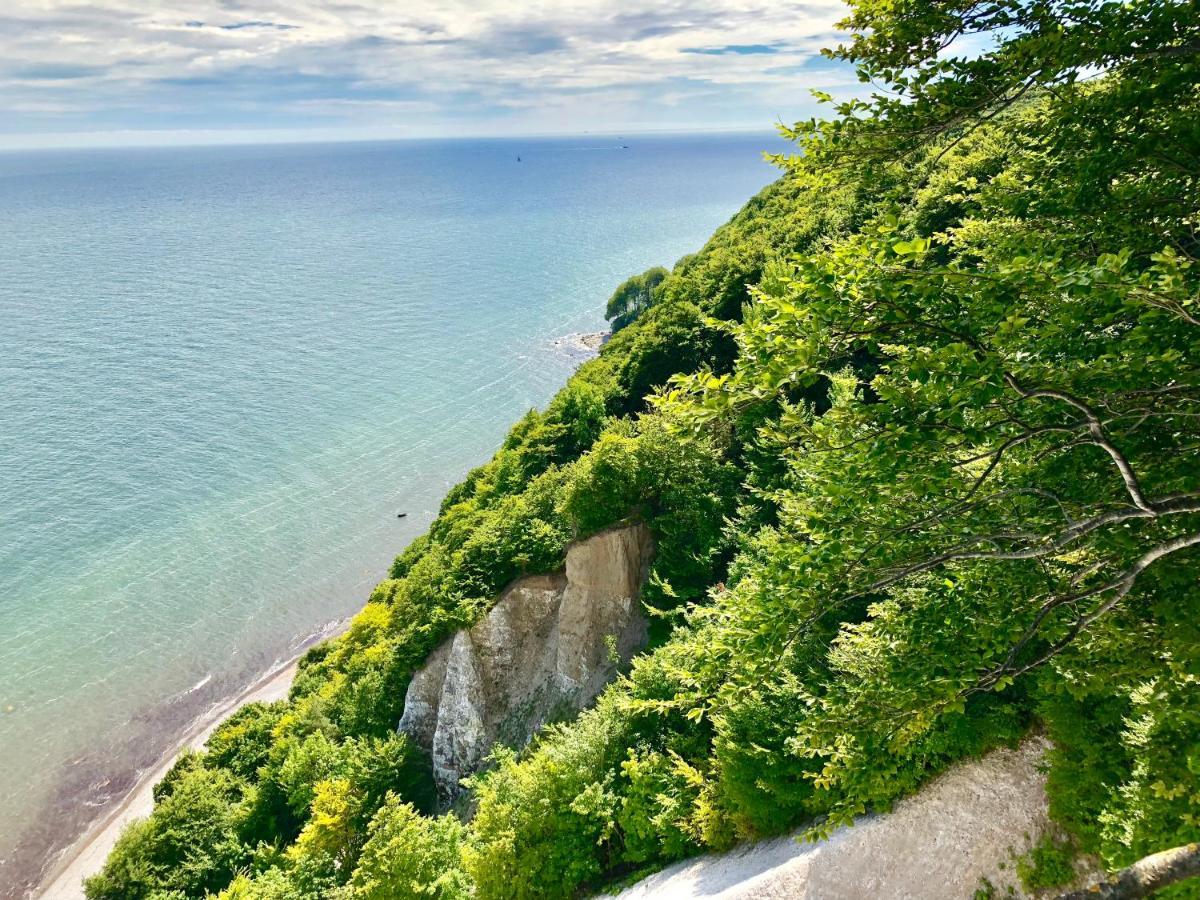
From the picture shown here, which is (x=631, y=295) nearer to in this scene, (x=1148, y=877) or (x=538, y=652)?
(x=538, y=652)

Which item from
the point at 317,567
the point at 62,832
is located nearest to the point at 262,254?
the point at 317,567

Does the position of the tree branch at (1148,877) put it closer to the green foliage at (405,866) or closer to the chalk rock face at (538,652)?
the green foliage at (405,866)

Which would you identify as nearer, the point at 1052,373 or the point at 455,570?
the point at 1052,373

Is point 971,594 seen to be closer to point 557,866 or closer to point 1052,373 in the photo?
point 1052,373

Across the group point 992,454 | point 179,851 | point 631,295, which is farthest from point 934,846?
point 631,295

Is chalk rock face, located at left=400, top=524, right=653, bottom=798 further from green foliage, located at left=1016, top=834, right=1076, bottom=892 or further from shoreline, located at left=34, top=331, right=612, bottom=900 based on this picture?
shoreline, located at left=34, top=331, right=612, bottom=900
